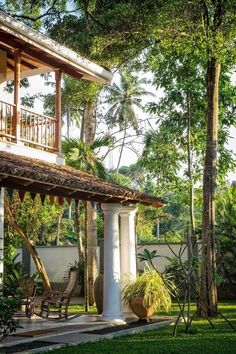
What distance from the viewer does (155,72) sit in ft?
61.8

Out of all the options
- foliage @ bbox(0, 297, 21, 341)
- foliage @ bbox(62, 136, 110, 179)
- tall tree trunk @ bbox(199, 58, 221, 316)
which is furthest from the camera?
foliage @ bbox(62, 136, 110, 179)

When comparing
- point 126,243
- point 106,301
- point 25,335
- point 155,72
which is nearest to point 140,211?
point 155,72

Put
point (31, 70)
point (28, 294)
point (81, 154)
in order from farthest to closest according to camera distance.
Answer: point (81, 154) < point (31, 70) < point (28, 294)

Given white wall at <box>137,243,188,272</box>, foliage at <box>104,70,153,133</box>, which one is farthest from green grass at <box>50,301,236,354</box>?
foliage at <box>104,70,153,133</box>

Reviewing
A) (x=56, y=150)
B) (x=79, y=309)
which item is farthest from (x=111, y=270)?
(x=79, y=309)

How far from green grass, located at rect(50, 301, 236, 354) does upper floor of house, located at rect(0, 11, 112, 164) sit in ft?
14.1

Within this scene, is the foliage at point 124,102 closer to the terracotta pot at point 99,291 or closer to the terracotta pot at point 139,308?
the terracotta pot at point 99,291

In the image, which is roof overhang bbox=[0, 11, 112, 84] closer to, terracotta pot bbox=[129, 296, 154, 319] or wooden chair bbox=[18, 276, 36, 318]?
wooden chair bbox=[18, 276, 36, 318]

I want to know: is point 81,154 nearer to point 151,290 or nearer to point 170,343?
point 151,290

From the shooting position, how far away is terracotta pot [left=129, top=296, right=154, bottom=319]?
12344mm

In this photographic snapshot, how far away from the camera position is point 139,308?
12.4m

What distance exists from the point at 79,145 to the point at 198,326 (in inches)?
248

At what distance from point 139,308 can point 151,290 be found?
0.43 meters

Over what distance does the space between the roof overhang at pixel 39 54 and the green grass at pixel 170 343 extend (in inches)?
236
